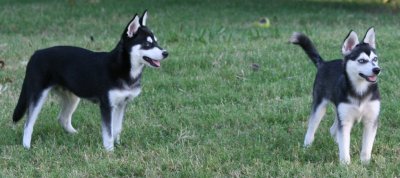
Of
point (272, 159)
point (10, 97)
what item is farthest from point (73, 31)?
point (272, 159)

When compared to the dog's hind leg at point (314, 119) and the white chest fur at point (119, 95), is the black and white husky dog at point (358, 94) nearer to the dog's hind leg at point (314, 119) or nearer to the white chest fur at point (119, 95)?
the dog's hind leg at point (314, 119)

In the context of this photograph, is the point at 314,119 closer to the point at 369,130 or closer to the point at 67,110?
the point at 369,130

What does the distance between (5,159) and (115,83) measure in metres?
1.13

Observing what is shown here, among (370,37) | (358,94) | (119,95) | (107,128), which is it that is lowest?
(107,128)

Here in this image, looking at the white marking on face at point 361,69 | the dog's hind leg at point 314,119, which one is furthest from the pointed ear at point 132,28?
the white marking on face at point 361,69

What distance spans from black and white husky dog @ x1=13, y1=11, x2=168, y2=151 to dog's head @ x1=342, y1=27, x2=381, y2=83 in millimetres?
1558

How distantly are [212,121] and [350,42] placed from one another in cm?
189

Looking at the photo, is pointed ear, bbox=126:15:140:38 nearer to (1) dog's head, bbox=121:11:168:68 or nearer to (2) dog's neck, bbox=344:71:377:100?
(1) dog's head, bbox=121:11:168:68

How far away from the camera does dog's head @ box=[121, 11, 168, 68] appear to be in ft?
19.8

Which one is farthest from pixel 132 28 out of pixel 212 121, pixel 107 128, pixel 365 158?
pixel 365 158

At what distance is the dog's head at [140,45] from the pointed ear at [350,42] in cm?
152

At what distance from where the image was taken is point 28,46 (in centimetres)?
1242

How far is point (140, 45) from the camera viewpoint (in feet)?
19.9

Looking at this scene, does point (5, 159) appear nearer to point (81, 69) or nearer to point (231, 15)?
point (81, 69)
